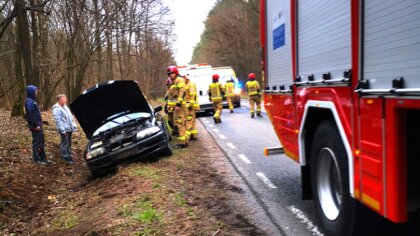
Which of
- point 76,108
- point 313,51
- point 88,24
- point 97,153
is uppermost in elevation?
point 88,24

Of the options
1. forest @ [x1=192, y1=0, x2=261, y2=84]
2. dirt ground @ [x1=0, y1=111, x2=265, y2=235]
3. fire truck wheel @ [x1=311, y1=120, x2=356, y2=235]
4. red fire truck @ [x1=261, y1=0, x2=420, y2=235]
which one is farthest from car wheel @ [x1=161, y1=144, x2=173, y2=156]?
forest @ [x1=192, y1=0, x2=261, y2=84]

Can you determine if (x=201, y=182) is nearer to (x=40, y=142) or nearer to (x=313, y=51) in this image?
(x=313, y=51)

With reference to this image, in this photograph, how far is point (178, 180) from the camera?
707 cm

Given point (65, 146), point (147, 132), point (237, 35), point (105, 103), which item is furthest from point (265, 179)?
point (237, 35)

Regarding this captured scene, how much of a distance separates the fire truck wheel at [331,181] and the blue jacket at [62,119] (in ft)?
22.7

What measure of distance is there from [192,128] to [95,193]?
4653 mm

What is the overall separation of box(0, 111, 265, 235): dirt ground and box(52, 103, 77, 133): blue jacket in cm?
85

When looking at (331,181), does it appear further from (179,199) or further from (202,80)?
(202,80)

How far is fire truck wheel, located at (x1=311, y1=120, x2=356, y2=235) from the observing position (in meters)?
3.67

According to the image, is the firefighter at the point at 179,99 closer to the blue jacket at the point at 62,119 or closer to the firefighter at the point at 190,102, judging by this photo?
the firefighter at the point at 190,102

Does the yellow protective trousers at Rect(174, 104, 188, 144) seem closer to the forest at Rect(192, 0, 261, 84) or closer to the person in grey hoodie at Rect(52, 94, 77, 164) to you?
the person in grey hoodie at Rect(52, 94, 77, 164)

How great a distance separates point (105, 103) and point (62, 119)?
1181 millimetres

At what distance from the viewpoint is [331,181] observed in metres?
4.18

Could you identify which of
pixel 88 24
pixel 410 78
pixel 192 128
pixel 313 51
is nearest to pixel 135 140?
pixel 192 128
